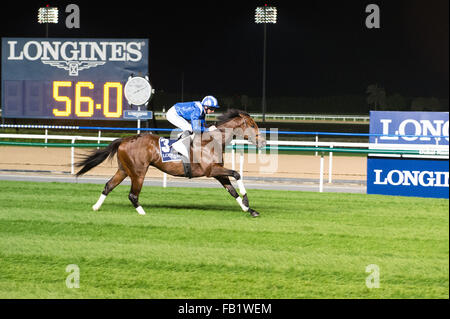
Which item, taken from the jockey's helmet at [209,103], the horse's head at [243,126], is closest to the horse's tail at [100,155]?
the jockey's helmet at [209,103]

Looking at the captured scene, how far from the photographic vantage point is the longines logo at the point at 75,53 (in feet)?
48.5

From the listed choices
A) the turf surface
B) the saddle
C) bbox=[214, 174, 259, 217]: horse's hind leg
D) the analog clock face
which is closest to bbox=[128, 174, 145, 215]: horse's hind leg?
the turf surface

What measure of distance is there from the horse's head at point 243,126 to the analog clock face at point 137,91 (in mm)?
5765

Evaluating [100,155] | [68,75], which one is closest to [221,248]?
[100,155]

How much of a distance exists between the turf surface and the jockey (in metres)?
0.80

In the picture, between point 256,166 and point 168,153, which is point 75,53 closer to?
point 256,166

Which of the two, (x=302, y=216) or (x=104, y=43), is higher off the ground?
(x=104, y=43)

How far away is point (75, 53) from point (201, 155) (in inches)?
326

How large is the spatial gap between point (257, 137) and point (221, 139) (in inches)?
16.2

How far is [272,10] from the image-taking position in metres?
30.4

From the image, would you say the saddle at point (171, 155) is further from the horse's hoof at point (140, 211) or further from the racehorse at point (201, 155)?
the horse's hoof at point (140, 211)
